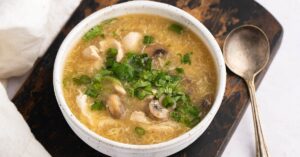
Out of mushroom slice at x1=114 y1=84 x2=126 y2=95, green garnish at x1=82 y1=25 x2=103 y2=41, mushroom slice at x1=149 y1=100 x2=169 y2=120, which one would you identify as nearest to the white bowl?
green garnish at x1=82 y1=25 x2=103 y2=41

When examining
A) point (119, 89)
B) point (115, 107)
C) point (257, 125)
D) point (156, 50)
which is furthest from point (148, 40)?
point (257, 125)

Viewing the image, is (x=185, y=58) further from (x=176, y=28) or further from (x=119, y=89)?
(x=119, y=89)

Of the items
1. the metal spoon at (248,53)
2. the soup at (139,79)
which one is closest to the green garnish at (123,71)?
the soup at (139,79)

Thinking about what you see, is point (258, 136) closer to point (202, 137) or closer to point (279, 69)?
point (202, 137)

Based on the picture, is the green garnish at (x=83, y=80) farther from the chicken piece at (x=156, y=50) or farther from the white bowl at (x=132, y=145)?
the chicken piece at (x=156, y=50)

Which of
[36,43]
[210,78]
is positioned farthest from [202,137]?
[36,43]
